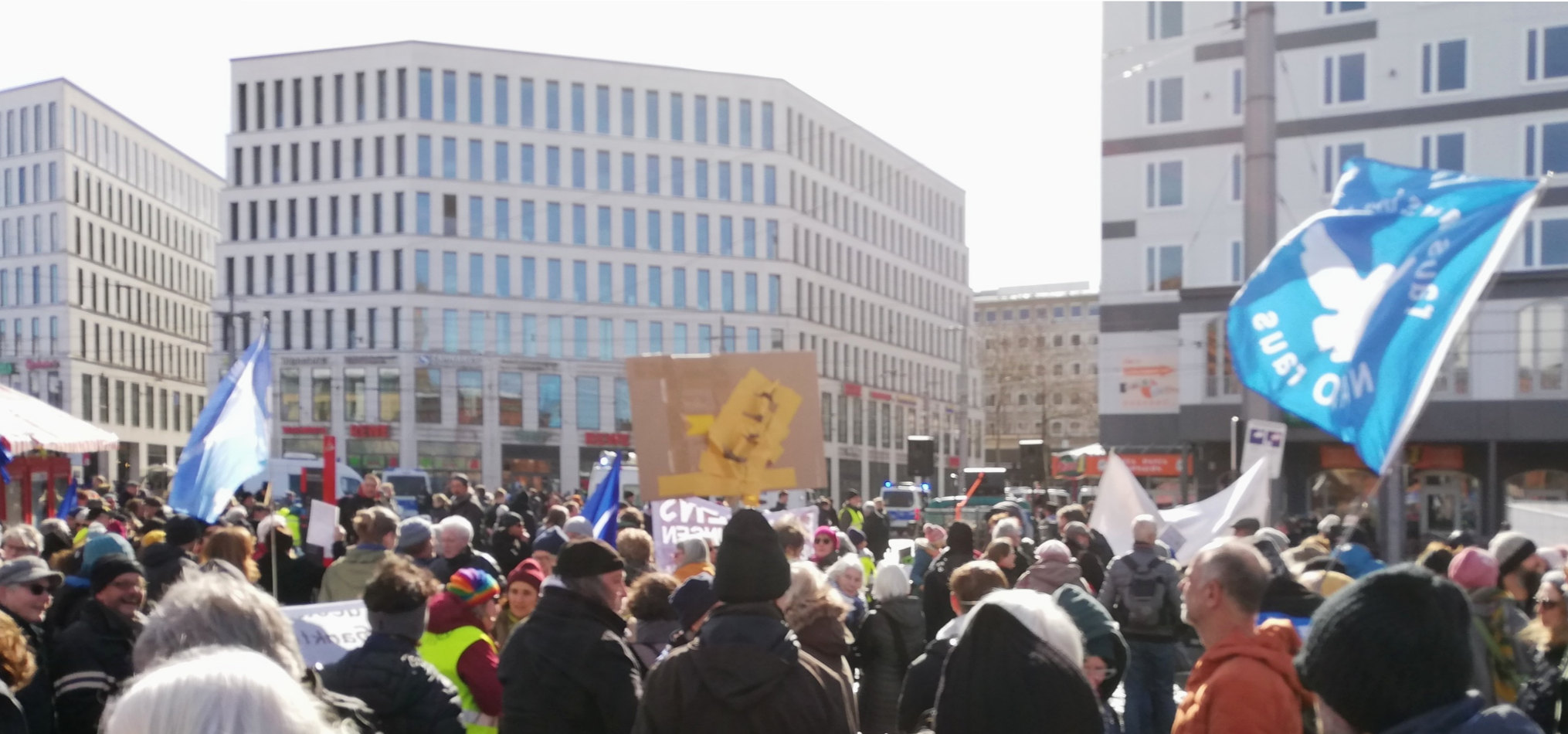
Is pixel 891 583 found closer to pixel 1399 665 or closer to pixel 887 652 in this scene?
Answer: pixel 887 652

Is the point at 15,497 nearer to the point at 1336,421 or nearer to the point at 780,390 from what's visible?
the point at 780,390

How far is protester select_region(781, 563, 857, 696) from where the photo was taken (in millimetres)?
5953

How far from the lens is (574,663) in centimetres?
Answer: 506

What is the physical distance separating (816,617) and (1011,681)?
242 centimetres

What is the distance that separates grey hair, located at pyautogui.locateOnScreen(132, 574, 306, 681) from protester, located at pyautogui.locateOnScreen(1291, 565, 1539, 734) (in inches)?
88.0

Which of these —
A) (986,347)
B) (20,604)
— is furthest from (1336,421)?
(986,347)

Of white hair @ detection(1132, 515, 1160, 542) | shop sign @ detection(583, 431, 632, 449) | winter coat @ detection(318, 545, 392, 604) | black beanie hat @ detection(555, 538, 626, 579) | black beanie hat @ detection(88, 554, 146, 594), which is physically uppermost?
black beanie hat @ detection(555, 538, 626, 579)

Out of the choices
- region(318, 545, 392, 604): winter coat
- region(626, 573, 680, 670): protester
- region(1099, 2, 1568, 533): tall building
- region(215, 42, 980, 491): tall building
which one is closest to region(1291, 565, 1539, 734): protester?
region(626, 573, 680, 670): protester

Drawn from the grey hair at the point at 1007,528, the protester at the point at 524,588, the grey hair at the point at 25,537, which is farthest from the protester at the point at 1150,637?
the grey hair at the point at 25,537

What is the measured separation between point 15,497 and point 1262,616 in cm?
1820

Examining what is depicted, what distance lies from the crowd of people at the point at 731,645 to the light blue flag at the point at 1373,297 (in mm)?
951

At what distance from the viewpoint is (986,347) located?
11175 centimetres

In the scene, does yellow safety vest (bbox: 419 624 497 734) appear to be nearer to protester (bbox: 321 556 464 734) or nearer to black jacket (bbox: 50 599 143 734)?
protester (bbox: 321 556 464 734)

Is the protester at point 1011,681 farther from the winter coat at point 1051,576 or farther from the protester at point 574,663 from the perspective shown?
the winter coat at point 1051,576
